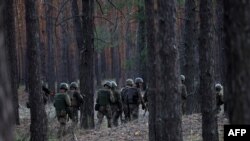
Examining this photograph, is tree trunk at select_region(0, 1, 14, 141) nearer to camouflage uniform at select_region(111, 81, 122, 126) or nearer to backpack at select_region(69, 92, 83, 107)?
backpack at select_region(69, 92, 83, 107)

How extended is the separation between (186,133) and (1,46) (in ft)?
37.3

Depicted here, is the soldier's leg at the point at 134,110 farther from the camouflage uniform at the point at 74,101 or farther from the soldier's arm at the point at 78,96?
the soldier's arm at the point at 78,96

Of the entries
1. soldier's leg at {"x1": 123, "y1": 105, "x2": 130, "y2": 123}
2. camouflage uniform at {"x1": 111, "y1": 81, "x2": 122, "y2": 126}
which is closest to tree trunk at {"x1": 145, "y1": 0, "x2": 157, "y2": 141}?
camouflage uniform at {"x1": 111, "y1": 81, "x2": 122, "y2": 126}

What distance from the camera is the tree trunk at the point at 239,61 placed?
442 cm

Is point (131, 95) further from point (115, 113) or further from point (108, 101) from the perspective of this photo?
Answer: point (108, 101)

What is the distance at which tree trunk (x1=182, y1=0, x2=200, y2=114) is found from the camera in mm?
20578

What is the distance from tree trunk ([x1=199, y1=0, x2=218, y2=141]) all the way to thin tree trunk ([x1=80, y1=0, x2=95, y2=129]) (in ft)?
23.3

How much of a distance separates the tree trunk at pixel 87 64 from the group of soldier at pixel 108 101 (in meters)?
0.30

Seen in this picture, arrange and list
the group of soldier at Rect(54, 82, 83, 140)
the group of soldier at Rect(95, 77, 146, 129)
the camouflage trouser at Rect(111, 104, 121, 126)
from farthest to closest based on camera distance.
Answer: the camouflage trouser at Rect(111, 104, 121, 126) < the group of soldier at Rect(95, 77, 146, 129) < the group of soldier at Rect(54, 82, 83, 140)

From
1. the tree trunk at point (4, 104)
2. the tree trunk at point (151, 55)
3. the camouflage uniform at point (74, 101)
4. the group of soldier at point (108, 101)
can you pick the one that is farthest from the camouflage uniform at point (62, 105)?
the tree trunk at point (4, 104)

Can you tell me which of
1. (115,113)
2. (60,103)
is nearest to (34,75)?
(60,103)

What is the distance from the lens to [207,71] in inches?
419

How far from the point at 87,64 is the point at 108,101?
2.74 metres

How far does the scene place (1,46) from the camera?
3070 millimetres
